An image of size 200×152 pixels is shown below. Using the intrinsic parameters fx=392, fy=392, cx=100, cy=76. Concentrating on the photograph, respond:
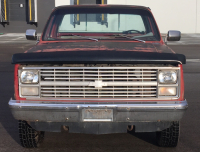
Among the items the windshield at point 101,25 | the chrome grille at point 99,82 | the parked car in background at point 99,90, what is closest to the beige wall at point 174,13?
the windshield at point 101,25

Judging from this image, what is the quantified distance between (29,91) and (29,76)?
0.18 meters

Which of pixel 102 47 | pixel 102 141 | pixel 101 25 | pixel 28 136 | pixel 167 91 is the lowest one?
pixel 102 141

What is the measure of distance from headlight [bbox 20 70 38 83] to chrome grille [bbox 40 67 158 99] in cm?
8

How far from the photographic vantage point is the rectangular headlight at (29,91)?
4.62 metres

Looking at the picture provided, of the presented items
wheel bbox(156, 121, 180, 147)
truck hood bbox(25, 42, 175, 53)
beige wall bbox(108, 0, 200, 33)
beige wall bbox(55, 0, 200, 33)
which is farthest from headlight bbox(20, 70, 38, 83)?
beige wall bbox(108, 0, 200, 33)

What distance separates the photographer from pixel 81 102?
452cm

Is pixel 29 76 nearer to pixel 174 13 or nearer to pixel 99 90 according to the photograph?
pixel 99 90

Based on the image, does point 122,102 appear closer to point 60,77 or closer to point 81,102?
point 81,102

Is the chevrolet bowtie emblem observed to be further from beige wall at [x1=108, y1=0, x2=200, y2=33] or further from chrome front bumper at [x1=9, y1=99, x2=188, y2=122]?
beige wall at [x1=108, y1=0, x2=200, y2=33]

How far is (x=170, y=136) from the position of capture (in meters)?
4.94

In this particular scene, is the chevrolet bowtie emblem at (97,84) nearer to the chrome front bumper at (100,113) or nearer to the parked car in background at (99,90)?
the parked car in background at (99,90)

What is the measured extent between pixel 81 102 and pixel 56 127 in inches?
17.6

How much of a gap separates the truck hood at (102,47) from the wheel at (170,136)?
3.15 feet

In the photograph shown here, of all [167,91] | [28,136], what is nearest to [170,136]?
[167,91]
